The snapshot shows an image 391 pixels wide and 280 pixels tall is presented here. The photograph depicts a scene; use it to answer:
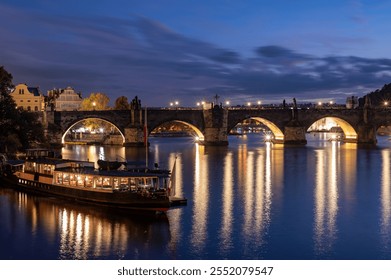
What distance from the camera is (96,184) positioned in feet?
99.5

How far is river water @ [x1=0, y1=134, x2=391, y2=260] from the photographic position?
22.0m

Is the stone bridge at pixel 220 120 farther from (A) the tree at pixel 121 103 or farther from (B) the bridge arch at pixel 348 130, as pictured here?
(A) the tree at pixel 121 103

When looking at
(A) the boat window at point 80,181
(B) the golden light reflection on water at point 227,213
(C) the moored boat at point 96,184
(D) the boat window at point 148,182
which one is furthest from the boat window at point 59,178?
(B) the golden light reflection on water at point 227,213

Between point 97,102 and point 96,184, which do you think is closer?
point 96,184

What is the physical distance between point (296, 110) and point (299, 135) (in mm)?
4179

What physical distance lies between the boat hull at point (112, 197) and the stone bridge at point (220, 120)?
4200cm

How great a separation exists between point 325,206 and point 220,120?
166 ft

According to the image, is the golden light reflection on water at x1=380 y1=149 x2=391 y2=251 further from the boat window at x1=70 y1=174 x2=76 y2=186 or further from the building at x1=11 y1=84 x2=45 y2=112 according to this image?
the building at x1=11 y1=84 x2=45 y2=112

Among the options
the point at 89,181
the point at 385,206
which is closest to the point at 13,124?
the point at 89,181

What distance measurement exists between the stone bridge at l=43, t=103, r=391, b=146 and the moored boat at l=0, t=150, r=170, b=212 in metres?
39.2

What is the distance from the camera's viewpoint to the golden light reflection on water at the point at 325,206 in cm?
2338

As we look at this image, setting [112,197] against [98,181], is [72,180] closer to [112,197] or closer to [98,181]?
[98,181]

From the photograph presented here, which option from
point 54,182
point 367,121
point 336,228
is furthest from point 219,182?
point 367,121
